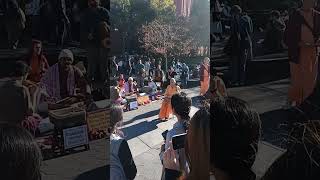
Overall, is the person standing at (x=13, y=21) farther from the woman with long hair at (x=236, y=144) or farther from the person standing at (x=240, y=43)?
the person standing at (x=240, y=43)

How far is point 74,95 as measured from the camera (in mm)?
2109

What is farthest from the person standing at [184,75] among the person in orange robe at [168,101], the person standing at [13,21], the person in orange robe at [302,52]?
the person standing at [13,21]

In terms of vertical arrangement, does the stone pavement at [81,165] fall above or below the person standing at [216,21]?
below

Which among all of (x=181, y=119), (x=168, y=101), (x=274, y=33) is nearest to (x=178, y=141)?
(x=181, y=119)

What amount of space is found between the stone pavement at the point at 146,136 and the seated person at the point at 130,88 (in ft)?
0.30

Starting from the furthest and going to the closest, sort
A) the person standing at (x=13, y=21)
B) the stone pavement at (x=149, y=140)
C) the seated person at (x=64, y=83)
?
the stone pavement at (x=149, y=140), the seated person at (x=64, y=83), the person standing at (x=13, y=21)

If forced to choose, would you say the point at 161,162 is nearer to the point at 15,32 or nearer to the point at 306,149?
the point at 15,32

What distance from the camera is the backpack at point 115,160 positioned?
7.37 ft

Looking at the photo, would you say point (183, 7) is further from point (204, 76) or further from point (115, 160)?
point (115, 160)

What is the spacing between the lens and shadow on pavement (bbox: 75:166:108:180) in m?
2.16

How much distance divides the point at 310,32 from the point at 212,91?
0.68 m

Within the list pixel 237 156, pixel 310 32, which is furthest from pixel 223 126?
pixel 310 32

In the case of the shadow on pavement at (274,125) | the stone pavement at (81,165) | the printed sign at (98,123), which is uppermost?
the printed sign at (98,123)

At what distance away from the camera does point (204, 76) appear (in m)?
2.45
